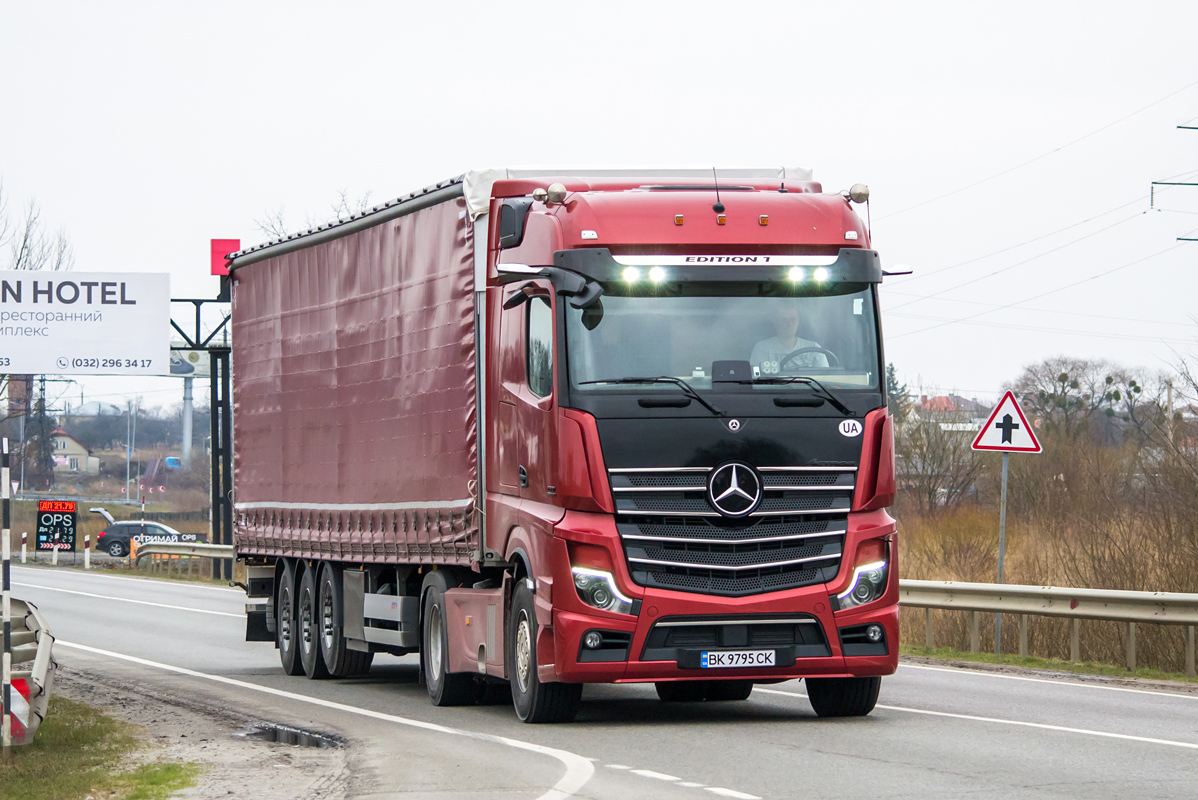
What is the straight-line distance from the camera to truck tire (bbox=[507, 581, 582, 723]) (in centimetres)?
1217

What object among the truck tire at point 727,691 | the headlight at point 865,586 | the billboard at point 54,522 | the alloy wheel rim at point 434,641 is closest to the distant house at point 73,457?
the billboard at point 54,522

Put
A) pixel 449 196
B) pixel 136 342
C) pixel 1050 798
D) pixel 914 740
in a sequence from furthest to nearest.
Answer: pixel 136 342 → pixel 449 196 → pixel 914 740 → pixel 1050 798

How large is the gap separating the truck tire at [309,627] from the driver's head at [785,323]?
7.75 m

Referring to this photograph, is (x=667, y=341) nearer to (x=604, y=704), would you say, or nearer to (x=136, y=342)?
(x=604, y=704)

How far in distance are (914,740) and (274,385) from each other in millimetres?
9816

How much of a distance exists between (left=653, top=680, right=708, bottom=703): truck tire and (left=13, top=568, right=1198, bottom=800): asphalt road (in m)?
0.21

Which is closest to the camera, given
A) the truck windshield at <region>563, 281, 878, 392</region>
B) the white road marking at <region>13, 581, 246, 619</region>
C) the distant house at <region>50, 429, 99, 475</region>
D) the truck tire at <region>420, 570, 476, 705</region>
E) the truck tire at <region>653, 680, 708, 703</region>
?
the truck windshield at <region>563, 281, 878, 392</region>

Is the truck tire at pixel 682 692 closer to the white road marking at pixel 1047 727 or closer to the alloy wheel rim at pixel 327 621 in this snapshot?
the white road marking at pixel 1047 727

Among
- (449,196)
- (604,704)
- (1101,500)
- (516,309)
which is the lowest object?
(604,704)

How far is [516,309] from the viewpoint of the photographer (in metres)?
12.7

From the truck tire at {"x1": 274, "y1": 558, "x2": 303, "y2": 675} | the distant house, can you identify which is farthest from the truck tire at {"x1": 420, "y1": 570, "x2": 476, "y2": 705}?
the distant house

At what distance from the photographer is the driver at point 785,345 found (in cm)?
1190

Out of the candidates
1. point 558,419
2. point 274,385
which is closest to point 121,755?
point 558,419

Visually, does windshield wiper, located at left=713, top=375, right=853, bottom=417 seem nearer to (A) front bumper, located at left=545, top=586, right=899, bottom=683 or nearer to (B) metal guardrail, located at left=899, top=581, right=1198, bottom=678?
(A) front bumper, located at left=545, top=586, right=899, bottom=683
